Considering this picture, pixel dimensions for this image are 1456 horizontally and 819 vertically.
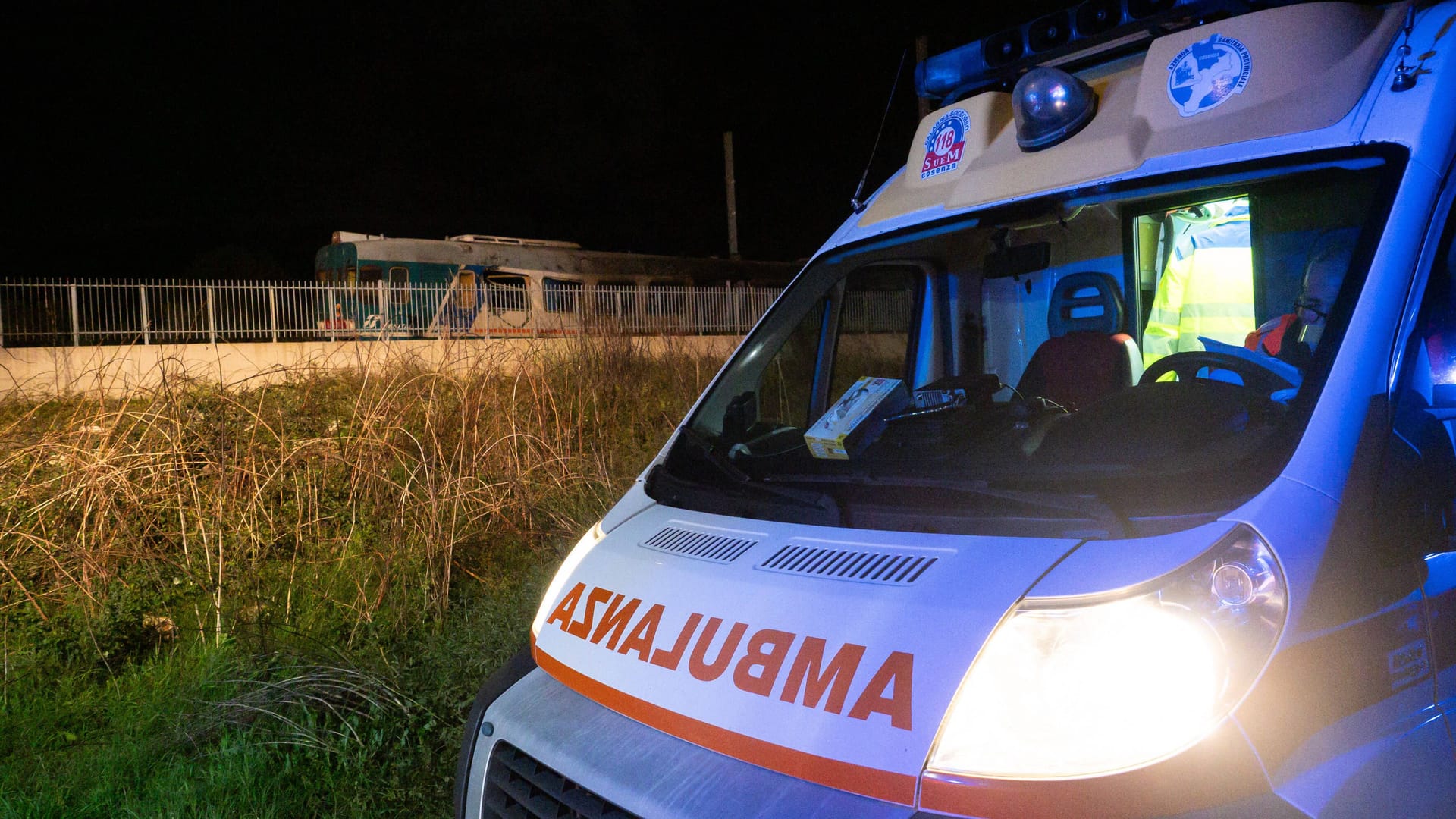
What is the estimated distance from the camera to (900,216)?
2.75 metres

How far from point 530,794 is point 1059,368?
224cm

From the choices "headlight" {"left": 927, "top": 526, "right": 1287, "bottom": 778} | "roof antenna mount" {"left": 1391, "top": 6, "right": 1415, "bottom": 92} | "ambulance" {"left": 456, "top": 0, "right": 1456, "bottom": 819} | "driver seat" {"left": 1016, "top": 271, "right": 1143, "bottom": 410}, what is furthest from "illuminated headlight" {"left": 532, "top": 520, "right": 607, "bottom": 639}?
"roof antenna mount" {"left": 1391, "top": 6, "right": 1415, "bottom": 92}

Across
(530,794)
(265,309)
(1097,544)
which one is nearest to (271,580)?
(530,794)

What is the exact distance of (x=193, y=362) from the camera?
524 cm

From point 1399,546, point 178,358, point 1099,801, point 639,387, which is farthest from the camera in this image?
point 639,387

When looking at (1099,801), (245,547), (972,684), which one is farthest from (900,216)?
(245,547)

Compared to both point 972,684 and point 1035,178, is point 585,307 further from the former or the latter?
point 972,684

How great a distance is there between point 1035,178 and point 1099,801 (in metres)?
1.63

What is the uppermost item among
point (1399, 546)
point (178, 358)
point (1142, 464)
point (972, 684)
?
point (178, 358)

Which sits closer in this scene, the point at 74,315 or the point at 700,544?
the point at 700,544

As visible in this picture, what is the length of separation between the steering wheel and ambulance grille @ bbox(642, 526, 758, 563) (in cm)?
118

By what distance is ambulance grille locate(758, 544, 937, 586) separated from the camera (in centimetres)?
167

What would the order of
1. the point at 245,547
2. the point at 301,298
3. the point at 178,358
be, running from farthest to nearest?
the point at 301,298, the point at 178,358, the point at 245,547

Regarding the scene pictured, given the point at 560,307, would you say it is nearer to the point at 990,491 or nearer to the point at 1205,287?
the point at 1205,287
